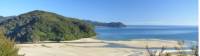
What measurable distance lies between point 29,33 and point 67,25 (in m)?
5.60

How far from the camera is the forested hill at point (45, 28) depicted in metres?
31.3

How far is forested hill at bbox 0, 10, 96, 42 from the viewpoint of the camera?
3126 centimetres

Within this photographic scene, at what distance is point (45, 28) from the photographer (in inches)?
1367

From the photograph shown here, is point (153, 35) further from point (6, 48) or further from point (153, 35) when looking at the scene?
point (6, 48)

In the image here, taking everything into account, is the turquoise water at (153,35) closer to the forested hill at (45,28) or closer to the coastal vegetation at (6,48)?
the forested hill at (45,28)

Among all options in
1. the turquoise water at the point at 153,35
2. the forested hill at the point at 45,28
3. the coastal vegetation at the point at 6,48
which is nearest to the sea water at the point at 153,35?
the turquoise water at the point at 153,35

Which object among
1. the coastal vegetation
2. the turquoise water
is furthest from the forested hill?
the coastal vegetation

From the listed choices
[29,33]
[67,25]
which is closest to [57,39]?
[29,33]

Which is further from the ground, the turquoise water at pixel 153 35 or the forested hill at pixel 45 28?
the forested hill at pixel 45 28

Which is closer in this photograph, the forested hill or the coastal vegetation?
the coastal vegetation

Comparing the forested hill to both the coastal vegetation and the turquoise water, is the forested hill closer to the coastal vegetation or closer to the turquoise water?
the turquoise water

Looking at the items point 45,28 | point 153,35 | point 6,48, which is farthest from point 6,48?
point 153,35

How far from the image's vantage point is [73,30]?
3597 cm

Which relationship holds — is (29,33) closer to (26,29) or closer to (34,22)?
(26,29)
